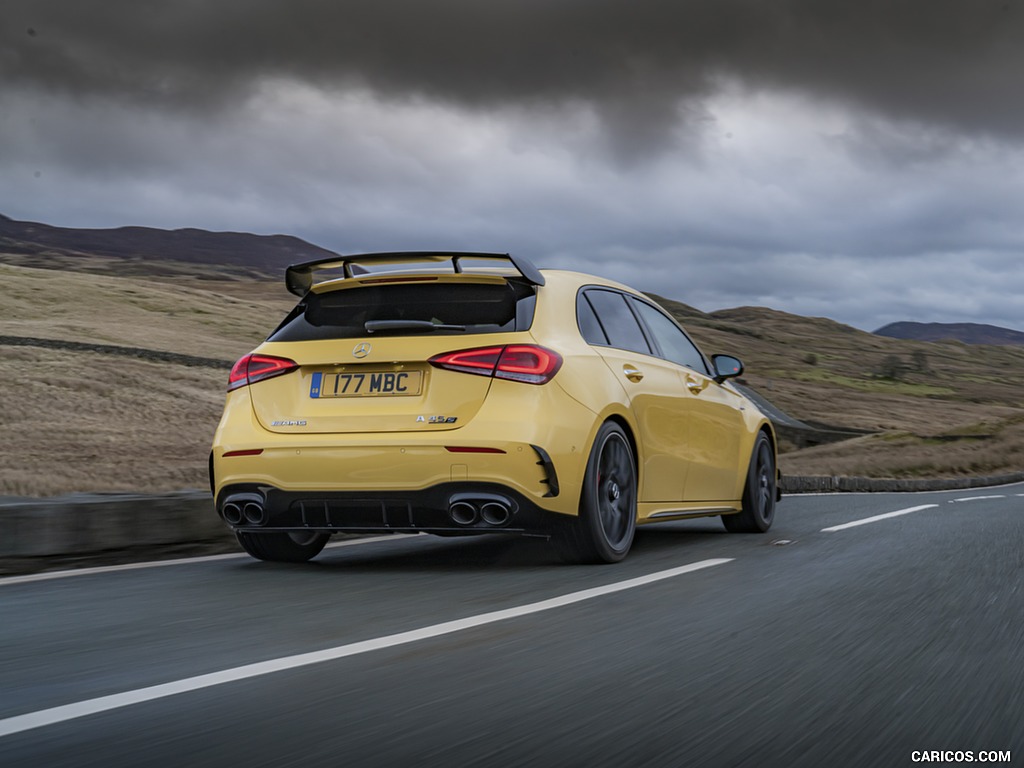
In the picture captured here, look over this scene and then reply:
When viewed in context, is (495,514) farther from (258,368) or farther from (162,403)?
(162,403)

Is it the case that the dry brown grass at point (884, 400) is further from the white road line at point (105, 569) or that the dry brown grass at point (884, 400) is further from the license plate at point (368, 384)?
the license plate at point (368, 384)

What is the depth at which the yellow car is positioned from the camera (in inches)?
252

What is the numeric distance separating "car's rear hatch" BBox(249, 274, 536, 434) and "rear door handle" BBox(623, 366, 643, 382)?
90 centimetres

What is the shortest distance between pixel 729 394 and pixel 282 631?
17.2ft

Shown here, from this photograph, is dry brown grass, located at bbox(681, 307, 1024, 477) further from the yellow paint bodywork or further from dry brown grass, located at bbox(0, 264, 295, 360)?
dry brown grass, located at bbox(0, 264, 295, 360)

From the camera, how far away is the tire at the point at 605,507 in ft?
22.0

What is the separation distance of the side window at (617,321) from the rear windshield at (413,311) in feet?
2.77

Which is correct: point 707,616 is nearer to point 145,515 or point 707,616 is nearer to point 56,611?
point 56,611

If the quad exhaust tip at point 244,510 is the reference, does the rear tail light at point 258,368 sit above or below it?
above

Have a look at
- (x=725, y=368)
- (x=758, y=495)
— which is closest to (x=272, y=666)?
(x=725, y=368)

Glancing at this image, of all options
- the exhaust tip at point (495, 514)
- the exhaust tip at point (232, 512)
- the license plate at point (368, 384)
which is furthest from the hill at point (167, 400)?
the exhaust tip at point (495, 514)

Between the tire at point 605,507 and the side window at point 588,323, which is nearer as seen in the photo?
the tire at point 605,507

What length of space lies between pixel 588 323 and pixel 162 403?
34644 mm

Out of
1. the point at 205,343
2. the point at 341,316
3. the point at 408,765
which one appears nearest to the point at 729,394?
the point at 341,316
